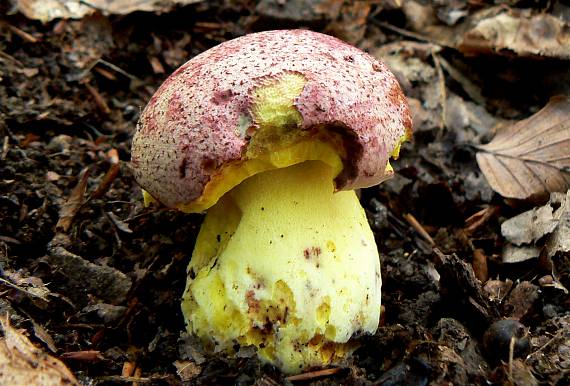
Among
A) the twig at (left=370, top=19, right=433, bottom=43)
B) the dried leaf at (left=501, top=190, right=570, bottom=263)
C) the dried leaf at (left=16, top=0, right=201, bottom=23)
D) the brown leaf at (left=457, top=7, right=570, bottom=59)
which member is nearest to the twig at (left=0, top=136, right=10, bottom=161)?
the dried leaf at (left=16, top=0, right=201, bottom=23)

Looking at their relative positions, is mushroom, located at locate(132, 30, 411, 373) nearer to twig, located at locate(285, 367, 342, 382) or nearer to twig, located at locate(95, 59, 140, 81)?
Result: twig, located at locate(285, 367, 342, 382)

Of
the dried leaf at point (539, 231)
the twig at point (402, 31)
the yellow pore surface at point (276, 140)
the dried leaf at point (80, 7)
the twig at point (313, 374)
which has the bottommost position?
the twig at point (313, 374)

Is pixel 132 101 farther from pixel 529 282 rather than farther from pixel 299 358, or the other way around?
pixel 529 282

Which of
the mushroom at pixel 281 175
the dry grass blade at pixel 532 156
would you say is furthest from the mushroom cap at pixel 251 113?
the dry grass blade at pixel 532 156

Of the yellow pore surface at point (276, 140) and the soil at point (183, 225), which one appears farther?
the soil at point (183, 225)

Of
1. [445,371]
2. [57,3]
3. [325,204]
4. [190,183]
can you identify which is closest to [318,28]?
[57,3]

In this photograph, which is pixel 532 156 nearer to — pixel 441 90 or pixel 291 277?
pixel 441 90

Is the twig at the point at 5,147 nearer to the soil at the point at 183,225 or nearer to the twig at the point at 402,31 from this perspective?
the soil at the point at 183,225
